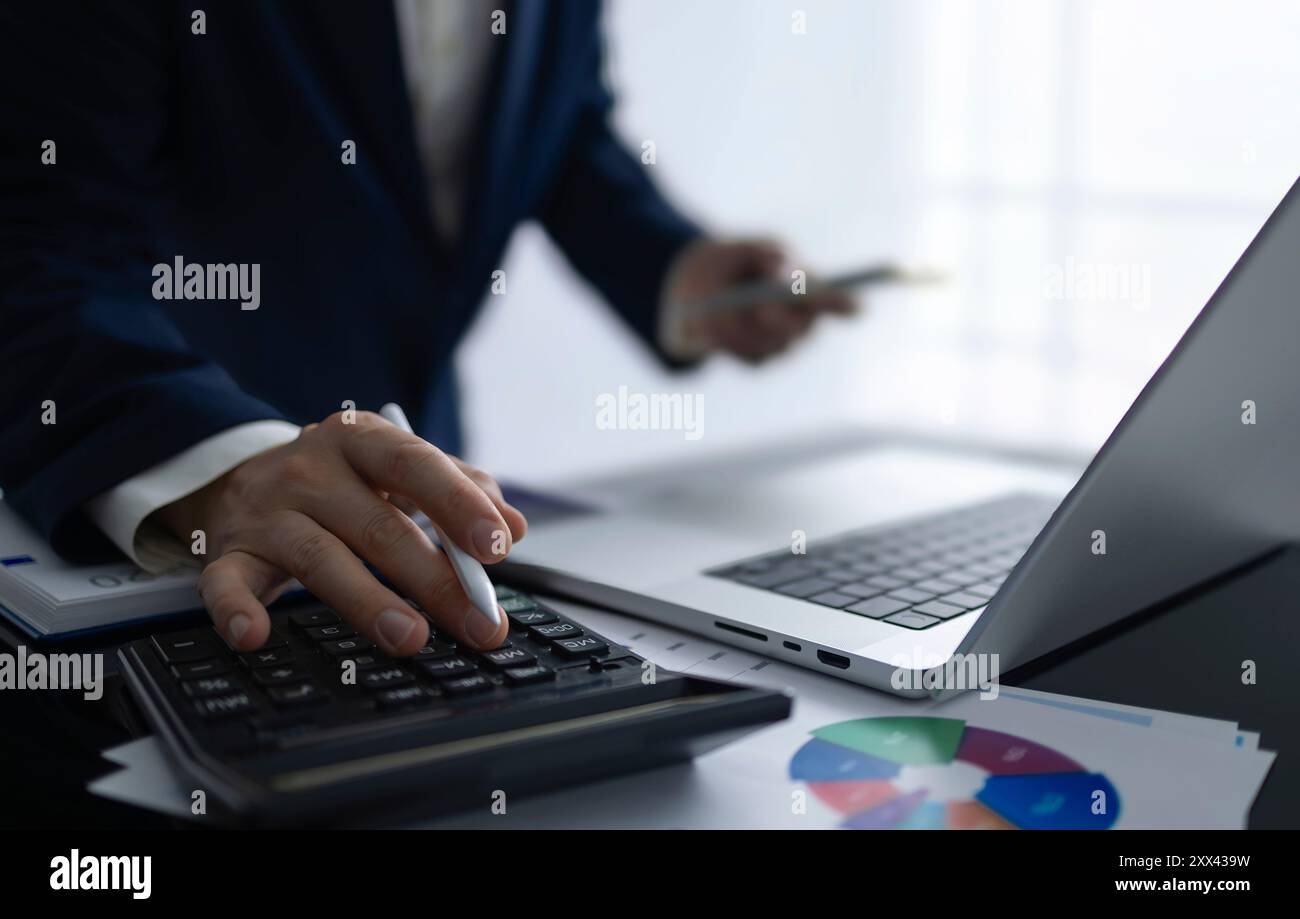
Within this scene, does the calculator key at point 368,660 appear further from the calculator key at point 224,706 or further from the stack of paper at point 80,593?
the stack of paper at point 80,593

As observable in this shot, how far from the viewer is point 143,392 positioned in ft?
2.35

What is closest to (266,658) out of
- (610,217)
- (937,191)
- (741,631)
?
(741,631)

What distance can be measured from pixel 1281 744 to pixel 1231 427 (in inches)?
7.6

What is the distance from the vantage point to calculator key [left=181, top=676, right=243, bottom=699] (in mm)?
478

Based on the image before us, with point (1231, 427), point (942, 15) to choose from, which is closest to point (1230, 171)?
point (942, 15)

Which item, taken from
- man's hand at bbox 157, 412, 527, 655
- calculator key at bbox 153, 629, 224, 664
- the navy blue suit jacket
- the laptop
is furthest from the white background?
calculator key at bbox 153, 629, 224, 664

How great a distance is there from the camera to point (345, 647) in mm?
541

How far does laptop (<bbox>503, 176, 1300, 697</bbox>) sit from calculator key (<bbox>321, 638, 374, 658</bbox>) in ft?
0.60

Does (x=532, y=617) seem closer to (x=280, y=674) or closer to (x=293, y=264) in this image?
(x=280, y=674)

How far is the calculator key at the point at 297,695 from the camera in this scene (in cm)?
47

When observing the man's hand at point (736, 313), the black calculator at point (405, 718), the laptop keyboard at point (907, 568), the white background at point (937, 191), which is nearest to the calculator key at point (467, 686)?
the black calculator at point (405, 718)

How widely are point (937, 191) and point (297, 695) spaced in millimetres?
4373

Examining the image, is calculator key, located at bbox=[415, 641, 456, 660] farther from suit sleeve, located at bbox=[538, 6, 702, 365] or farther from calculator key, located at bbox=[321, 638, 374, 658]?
suit sleeve, located at bbox=[538, 6, 702, 365]

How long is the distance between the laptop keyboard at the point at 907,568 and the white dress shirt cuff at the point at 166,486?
0.99 feet
